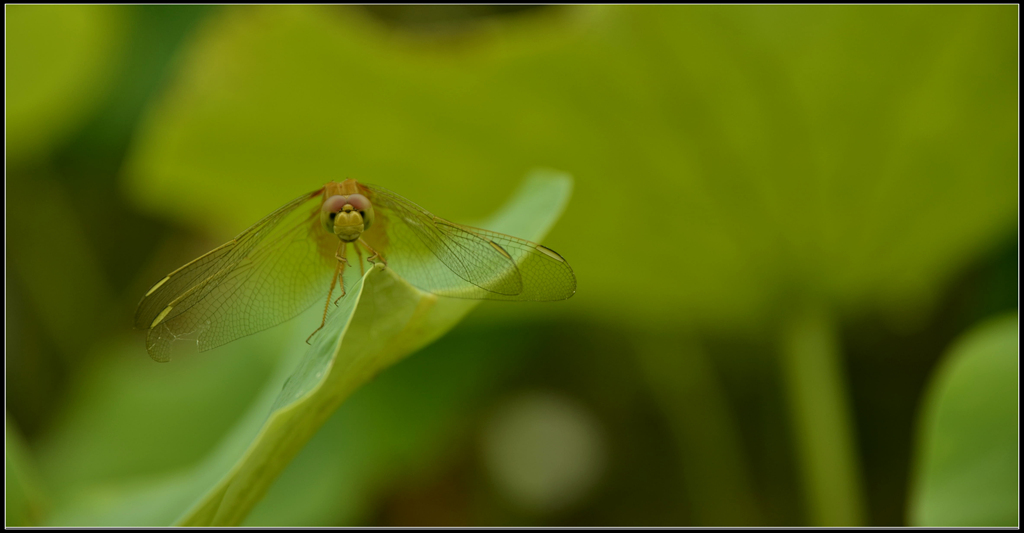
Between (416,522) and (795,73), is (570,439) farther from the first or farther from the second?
(795,73)

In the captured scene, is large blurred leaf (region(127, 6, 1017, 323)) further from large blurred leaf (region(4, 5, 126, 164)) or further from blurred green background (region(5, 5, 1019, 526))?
large blurred leaf (region(4, 5, 126, 164))

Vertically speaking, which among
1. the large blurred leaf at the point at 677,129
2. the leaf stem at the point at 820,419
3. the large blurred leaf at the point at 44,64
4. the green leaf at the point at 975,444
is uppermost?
the large blurred leaf at the point at 44,64

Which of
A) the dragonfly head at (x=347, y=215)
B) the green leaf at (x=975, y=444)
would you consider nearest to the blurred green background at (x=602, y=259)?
the green leaf at (x=975, y=444)

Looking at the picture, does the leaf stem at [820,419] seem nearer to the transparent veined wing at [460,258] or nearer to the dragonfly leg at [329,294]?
the transparent veined wing at [460,258]

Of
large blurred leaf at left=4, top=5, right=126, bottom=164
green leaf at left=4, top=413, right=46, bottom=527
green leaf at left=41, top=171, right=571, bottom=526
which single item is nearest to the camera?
green leaf at left=41, top=171, right=571, bottom=526

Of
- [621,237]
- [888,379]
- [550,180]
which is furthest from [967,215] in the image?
[550,180]

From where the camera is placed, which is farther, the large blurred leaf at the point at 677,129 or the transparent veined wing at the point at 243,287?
the large blurred leaf at the point at 677,129

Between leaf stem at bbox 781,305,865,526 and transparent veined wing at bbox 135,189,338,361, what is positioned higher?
transparent veined wing at bbox 135,189,338,361

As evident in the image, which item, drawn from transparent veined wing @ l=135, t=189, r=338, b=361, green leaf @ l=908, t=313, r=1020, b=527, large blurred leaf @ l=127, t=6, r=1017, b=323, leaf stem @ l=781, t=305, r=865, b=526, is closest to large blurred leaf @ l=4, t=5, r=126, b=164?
large blurred leaf @ l=127, t=6, r=1017, b=323
